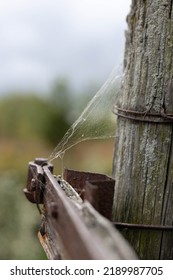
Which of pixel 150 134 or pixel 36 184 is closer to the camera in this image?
pixel 150 134

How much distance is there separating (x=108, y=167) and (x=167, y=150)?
1204cm

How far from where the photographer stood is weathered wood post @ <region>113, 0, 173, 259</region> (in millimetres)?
3215

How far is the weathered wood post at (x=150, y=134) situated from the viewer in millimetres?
3215

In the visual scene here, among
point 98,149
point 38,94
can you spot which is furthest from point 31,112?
point 98,149

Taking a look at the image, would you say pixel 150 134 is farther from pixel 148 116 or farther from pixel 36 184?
pixel 36 184

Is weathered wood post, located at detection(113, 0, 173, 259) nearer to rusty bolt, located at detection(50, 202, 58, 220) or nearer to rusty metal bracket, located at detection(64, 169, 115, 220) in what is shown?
rusty metal bracket, located at detection(64, 169, 115, 220)

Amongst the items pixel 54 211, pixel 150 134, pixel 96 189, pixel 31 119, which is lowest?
pixel 31 119

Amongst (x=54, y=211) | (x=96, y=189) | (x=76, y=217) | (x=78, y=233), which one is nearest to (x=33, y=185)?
(x=54, y=211)

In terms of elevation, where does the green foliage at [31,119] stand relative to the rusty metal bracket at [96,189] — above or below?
below

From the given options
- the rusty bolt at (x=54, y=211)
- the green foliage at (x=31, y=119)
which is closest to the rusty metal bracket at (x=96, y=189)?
the rusty bolt at (x=54, y=211)

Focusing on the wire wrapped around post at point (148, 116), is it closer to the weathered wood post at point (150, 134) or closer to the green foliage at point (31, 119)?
the weathered wood post at point (150, 134)

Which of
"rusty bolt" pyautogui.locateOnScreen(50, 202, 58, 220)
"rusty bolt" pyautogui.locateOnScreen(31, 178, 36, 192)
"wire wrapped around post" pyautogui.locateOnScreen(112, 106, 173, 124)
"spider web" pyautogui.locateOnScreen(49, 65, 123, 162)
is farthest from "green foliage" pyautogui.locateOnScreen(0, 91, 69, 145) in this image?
"rusty bolt" pyautogui.locateOnScreen(50, 202, 58, 220)

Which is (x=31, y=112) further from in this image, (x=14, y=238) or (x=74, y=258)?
(x=74, y=258)

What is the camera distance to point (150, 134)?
10.7ft
